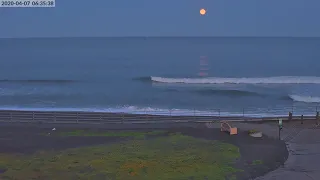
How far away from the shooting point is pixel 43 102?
37688mm

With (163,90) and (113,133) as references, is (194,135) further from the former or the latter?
(163,90)

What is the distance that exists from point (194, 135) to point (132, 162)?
5879 millimetres

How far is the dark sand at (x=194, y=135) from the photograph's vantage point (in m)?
16.5

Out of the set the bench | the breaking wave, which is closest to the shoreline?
the bench

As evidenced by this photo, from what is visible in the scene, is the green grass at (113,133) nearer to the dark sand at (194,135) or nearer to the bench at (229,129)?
the dark sand at (194,135)

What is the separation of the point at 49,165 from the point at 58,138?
4979mm

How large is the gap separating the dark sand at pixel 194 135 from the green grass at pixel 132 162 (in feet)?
2.34

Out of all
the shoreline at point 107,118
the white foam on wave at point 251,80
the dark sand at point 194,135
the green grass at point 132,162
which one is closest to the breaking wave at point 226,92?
the white foam on wave at point 251,80

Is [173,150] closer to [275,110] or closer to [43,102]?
[275,110]

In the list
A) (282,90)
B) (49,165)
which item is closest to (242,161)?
(49,165)

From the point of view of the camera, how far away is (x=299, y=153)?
17797mm

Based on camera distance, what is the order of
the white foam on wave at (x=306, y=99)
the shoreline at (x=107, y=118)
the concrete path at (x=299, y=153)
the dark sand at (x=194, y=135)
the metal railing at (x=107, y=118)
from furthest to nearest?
the white foam on wave at (x=306, y=99) → the metal railing at (x=107, y=118) → the shoreline at (x=107, y=118) → the dark sand at (x=194, y=135) → the concrete path at (x=299, y=153)

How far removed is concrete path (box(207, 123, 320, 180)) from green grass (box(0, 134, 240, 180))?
1852mm

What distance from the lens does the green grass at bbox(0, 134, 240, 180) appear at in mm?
14797
